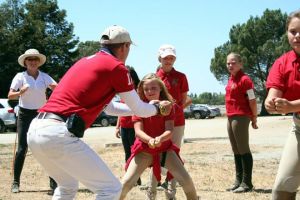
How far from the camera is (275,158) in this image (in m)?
11.4

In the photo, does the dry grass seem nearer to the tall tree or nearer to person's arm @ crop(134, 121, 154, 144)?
person's arm @ crop(134, 121, 154, 144)

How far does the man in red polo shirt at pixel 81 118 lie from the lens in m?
4.11

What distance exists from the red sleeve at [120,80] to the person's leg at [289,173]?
143cm

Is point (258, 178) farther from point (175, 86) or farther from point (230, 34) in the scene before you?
point (230, 34)

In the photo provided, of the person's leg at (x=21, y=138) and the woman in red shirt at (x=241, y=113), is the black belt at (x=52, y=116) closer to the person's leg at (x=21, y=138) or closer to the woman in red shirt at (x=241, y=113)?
the person's leg at (x=21, y=138)

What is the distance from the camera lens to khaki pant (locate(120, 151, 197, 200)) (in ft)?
18.4

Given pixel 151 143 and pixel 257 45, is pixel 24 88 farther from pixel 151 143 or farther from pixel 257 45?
pixel 257 45

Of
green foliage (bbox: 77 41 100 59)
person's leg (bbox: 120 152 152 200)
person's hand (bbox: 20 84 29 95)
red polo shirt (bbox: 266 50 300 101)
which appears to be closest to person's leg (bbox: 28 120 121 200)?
person's leg (bbox: 120 152 152 200)

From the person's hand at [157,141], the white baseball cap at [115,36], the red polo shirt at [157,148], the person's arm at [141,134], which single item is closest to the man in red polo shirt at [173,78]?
the red polo shirt at [157,148]

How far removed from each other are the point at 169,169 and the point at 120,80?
187cm

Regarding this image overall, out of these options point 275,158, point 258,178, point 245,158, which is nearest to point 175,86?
point 245,158

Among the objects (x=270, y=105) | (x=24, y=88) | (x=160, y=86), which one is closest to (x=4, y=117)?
(x=24, y=88)

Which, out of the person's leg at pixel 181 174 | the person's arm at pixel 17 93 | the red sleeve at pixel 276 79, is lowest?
the person's leg at pixel 181 174

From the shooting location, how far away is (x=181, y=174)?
18.6 feet
